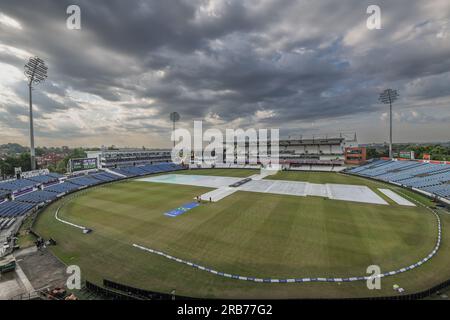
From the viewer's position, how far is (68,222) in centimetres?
2448

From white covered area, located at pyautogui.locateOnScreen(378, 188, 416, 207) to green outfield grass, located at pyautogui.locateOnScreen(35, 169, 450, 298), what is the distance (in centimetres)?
189

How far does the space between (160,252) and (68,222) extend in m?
15.8

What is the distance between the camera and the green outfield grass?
1315 cm

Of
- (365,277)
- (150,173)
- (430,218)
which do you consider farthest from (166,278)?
(150,173)

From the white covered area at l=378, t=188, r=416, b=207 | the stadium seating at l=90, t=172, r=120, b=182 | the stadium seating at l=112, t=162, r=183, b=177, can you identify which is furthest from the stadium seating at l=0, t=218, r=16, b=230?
the white covered area at l=378, t=188, r=416, b=207

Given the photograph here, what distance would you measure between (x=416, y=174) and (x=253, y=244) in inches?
2001

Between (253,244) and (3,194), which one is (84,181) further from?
(253,244)

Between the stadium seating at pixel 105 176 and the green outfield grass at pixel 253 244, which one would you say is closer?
the green outfield grass at pixel 253 244

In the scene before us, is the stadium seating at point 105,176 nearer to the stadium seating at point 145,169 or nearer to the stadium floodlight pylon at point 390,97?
the stadium seating at point 145,169

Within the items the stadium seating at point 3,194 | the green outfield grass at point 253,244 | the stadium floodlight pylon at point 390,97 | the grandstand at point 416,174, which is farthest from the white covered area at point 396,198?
the stadium seating at point 3,194

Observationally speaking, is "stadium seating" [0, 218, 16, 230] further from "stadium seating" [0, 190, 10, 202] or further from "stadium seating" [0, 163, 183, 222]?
"stadium seating" [0, 190, 10, 202]

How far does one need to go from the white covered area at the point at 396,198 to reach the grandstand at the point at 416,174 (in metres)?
5.00

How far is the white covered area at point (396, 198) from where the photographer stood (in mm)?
30312
